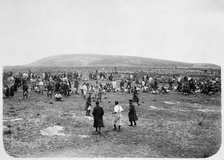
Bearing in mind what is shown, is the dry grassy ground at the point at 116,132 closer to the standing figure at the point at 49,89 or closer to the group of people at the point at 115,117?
the group of people at the point at 115,117

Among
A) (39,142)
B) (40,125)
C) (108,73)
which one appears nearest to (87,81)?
(108,73)

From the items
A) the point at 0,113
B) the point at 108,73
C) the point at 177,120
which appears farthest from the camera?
the point at 108,73

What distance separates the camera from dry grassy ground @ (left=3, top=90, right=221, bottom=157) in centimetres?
952

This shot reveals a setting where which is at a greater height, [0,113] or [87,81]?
[87,81]

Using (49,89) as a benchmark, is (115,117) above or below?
below

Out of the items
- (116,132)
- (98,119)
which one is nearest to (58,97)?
(98,119)

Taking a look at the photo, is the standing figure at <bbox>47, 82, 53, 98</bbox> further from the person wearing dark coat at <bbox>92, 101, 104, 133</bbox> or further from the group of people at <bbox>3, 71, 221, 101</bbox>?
the person wearing dark coat at <bbox>92, 101, 104, 133</bbox>

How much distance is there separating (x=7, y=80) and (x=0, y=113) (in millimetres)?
2452

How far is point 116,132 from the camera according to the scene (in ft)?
34.8

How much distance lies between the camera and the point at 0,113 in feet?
36.8

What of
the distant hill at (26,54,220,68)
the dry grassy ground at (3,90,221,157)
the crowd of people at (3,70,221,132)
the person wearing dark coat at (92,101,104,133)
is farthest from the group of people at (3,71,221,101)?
the person wearing dark coat at (92,101,104,133)

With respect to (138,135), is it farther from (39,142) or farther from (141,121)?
(39,142)

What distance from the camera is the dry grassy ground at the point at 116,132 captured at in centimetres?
952

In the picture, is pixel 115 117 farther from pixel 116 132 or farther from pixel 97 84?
pixel 97 84
